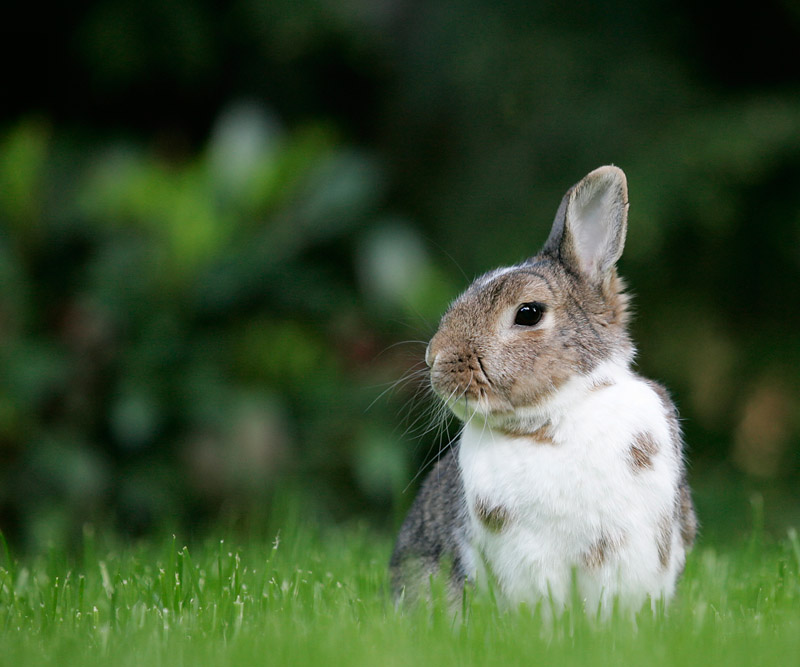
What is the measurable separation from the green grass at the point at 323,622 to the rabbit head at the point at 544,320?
566 mm

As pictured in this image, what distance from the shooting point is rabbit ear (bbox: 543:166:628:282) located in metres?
2.73

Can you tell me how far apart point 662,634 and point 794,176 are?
11.4 feet

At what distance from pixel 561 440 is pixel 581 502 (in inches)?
6.8

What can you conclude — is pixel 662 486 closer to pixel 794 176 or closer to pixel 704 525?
pixel 704 525

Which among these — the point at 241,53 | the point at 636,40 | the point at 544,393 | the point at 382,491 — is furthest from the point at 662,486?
the point at 241,53

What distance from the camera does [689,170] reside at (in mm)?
4836

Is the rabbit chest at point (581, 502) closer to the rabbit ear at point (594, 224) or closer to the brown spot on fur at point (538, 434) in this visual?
the brown spot on fur at point (538, 434)

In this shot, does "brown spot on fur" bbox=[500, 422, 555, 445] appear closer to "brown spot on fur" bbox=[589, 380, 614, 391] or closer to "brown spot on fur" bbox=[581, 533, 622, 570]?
"brown spot on fur" bbox=[589, 380, 614, 391]

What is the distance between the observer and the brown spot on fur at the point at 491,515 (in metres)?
2.47

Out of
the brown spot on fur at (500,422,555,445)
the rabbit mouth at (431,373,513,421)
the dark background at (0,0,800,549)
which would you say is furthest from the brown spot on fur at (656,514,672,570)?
the dark background at (0,0,800,549)

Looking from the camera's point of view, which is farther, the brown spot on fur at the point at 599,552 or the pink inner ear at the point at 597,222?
the pink inner ear at the point at 597,222

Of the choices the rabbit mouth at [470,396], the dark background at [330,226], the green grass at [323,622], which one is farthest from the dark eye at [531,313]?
the dark background at [330,226]

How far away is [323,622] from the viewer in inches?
93.7

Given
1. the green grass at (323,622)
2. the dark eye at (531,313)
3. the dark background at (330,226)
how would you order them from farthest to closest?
1. the dark background at (330,226)
2. the dark eye at (531,313)
3. the green grass at (323,622)
